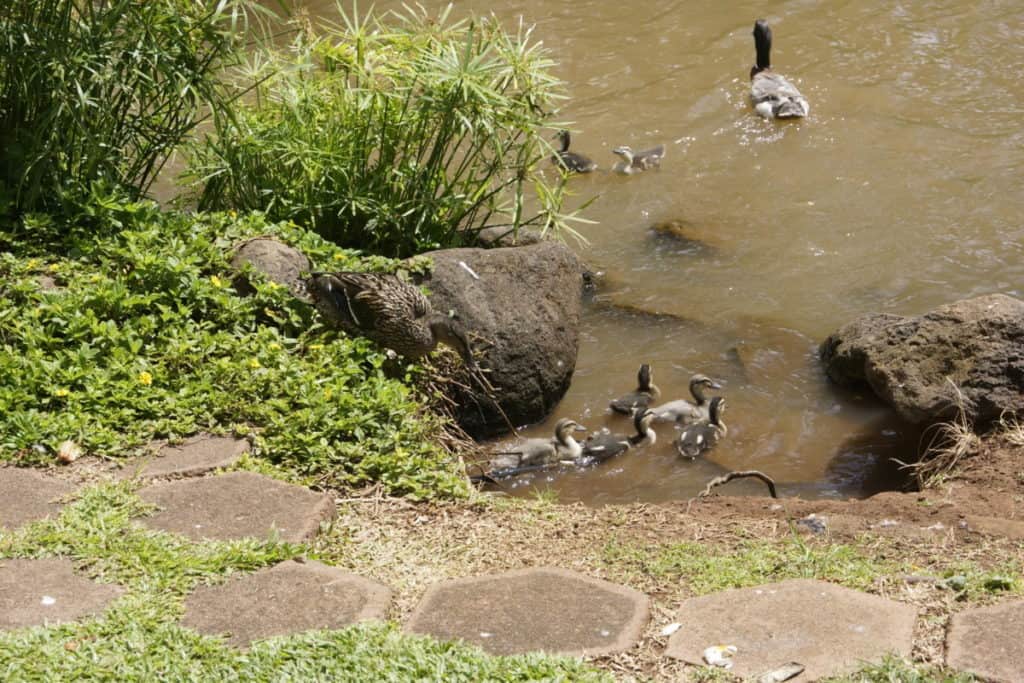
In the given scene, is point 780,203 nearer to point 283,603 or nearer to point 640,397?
point 640,397

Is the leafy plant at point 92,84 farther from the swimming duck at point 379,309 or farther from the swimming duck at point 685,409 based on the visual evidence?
the swimming duck at point 685,409

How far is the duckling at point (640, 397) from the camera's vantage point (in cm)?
895

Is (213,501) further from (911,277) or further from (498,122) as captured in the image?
(911,277)

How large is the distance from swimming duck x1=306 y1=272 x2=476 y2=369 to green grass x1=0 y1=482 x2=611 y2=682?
8.72 ft

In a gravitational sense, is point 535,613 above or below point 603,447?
above

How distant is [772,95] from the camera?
1498 cm

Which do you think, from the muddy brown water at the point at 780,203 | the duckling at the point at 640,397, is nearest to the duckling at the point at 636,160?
the muddy brown water at the point at 780,203

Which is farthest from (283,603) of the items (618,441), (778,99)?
(778,99)

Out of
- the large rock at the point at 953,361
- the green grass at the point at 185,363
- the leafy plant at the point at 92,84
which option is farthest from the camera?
the leafy plant at the point at 92,84

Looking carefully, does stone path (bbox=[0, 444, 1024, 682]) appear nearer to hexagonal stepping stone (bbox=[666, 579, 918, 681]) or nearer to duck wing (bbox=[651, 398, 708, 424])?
hexagonal stepping stone (bbox=[666, 579, 918, 681])

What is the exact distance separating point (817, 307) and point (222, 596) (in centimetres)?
694

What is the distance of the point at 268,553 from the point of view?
16.9 ft

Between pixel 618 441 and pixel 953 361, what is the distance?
7.17 ft

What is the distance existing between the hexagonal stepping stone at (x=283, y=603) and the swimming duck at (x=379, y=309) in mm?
2563
